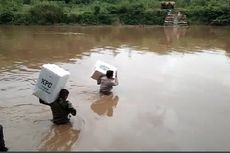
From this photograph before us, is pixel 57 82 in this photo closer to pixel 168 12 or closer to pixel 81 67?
pixel 81 67

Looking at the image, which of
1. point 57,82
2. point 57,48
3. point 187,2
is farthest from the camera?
point 187,2

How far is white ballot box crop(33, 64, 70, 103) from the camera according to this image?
7.77 m

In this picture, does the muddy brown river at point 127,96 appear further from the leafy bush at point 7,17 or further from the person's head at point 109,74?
the leafy bush at point 7,17

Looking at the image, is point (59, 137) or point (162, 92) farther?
point (162, 92)

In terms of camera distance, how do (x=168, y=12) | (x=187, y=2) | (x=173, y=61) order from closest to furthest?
(x=173, y=61)
(x=168, y=12)
(x=187, y=2)

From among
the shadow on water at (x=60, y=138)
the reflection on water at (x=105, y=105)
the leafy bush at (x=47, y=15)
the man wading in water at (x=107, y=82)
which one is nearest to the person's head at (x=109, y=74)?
the man wading in water at (x=107, y=82)

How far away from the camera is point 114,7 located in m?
28.2

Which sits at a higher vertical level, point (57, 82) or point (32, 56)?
point (57, 82)

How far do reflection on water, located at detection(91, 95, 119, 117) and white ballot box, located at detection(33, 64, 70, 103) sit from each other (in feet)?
5.55

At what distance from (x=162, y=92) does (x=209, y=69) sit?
11.5 ft

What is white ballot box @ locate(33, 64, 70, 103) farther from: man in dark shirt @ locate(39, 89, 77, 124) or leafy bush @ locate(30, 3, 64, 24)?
leafy bush @ locate(30, 3, 64, 24)

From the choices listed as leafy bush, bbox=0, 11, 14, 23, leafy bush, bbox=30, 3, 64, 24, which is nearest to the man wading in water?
leafy bush, bbox=30, 3, 64, 24

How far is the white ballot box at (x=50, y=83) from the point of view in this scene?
777 cm

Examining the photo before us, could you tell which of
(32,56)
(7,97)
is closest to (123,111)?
(7,97)
